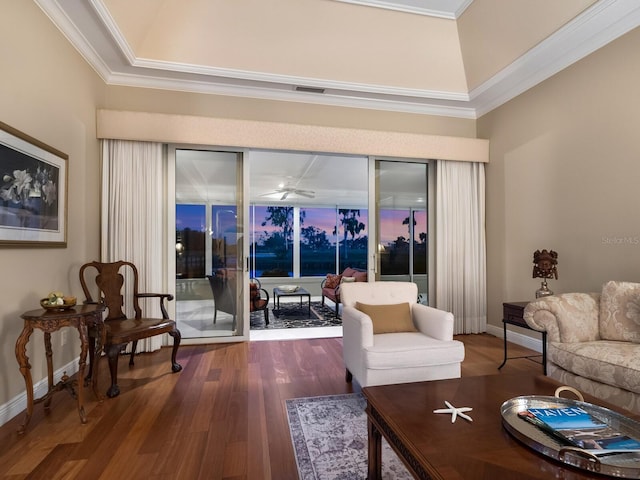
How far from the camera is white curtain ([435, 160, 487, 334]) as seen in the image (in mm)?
4629

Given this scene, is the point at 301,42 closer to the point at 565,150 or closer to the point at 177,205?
the point at 177,205

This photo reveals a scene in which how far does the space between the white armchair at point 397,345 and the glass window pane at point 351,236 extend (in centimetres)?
Result: 648

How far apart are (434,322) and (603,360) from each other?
3.50 feet

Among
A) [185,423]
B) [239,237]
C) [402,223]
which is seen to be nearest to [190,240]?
[239,237]

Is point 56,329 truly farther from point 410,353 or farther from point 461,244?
point 461,244

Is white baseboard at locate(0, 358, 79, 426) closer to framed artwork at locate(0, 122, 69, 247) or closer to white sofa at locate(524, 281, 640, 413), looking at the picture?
framed artwork at locate(0, 122, 69, 247)

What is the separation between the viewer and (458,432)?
136cm

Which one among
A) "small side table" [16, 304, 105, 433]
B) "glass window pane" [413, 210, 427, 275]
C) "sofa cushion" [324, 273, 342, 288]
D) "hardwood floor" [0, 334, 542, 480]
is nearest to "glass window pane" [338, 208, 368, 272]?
"sofa cushion" [324, 273, 342, 288]

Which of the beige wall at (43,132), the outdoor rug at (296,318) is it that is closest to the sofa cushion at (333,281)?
the outdoor rug at (296,318)

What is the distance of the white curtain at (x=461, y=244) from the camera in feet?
15.2

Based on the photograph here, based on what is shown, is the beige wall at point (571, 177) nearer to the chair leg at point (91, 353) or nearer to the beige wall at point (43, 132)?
the chair leg at point (91, 353)

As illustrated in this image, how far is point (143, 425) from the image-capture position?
7.50 ft

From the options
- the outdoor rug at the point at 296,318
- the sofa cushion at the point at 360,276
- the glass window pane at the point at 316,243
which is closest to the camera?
the outdoor rug at the point at 296,318

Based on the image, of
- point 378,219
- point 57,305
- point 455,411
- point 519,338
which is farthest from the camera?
point 378,219
